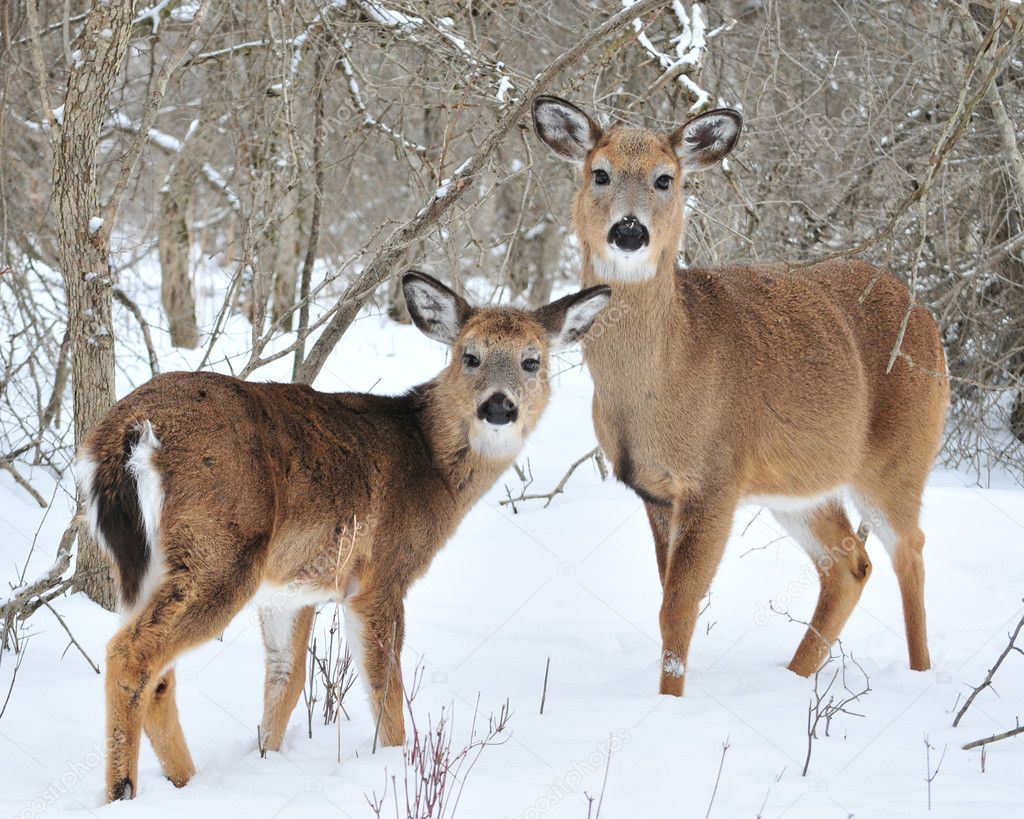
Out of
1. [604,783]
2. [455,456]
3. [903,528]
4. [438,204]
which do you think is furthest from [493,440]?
[903,528]

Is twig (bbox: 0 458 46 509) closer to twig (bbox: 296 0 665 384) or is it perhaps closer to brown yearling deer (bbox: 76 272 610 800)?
twig (bbox: 296 0 665 384)

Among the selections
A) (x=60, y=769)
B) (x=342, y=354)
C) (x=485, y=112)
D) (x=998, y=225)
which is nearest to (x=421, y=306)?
(x=60, y=769)

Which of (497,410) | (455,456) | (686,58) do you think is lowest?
(455,456)

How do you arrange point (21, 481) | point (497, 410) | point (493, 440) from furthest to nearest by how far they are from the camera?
point (21, 481) < point (493, 440) < point (497, 410)

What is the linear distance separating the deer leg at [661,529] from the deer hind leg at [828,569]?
1.01 m

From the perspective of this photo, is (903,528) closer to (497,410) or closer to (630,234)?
(630,234)

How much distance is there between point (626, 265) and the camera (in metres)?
5.77

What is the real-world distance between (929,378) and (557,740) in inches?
124

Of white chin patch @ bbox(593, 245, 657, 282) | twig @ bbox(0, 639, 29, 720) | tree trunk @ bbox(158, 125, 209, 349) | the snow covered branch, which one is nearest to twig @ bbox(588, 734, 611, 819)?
white chin patch @ bbox(593, 245, 657, 282)

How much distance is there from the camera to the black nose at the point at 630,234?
5.63 metres

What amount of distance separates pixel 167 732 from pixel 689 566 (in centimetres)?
247

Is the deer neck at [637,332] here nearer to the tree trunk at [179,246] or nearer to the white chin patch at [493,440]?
the white chin patch at [493,440]

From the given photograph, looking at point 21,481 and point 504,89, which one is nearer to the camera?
point 504,89

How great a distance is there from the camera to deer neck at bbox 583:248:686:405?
18.9 ft
